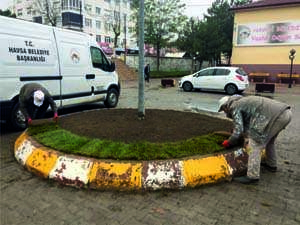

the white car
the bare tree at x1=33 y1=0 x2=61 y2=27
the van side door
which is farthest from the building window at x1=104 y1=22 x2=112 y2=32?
the van side door

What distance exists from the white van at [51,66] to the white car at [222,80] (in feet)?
27.7

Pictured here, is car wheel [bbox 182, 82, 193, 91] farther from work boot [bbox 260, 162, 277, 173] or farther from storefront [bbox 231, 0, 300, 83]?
work boot [bbox 260, 162, 277, 173]

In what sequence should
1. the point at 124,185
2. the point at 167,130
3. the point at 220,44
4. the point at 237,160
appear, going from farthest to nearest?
the point at 220,44 < the point at 167,130 < the point at 237,160 < the point at 124,185

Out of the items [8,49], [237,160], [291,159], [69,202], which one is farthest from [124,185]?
[8,49]

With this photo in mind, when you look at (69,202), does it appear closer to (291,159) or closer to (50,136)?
(50,136)

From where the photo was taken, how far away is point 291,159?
5.51m

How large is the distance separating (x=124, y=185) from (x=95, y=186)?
42 cm

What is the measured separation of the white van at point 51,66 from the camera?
688 cm

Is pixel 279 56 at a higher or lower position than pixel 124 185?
higher

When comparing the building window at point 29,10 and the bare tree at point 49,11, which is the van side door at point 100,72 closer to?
the bare tree at point 49,11

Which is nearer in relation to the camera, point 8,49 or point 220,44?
point 8,49

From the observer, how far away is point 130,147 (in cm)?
468

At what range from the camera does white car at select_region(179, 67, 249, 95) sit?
1673 cm

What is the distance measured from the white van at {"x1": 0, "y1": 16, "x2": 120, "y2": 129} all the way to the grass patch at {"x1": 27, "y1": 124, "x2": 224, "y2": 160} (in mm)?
2279
